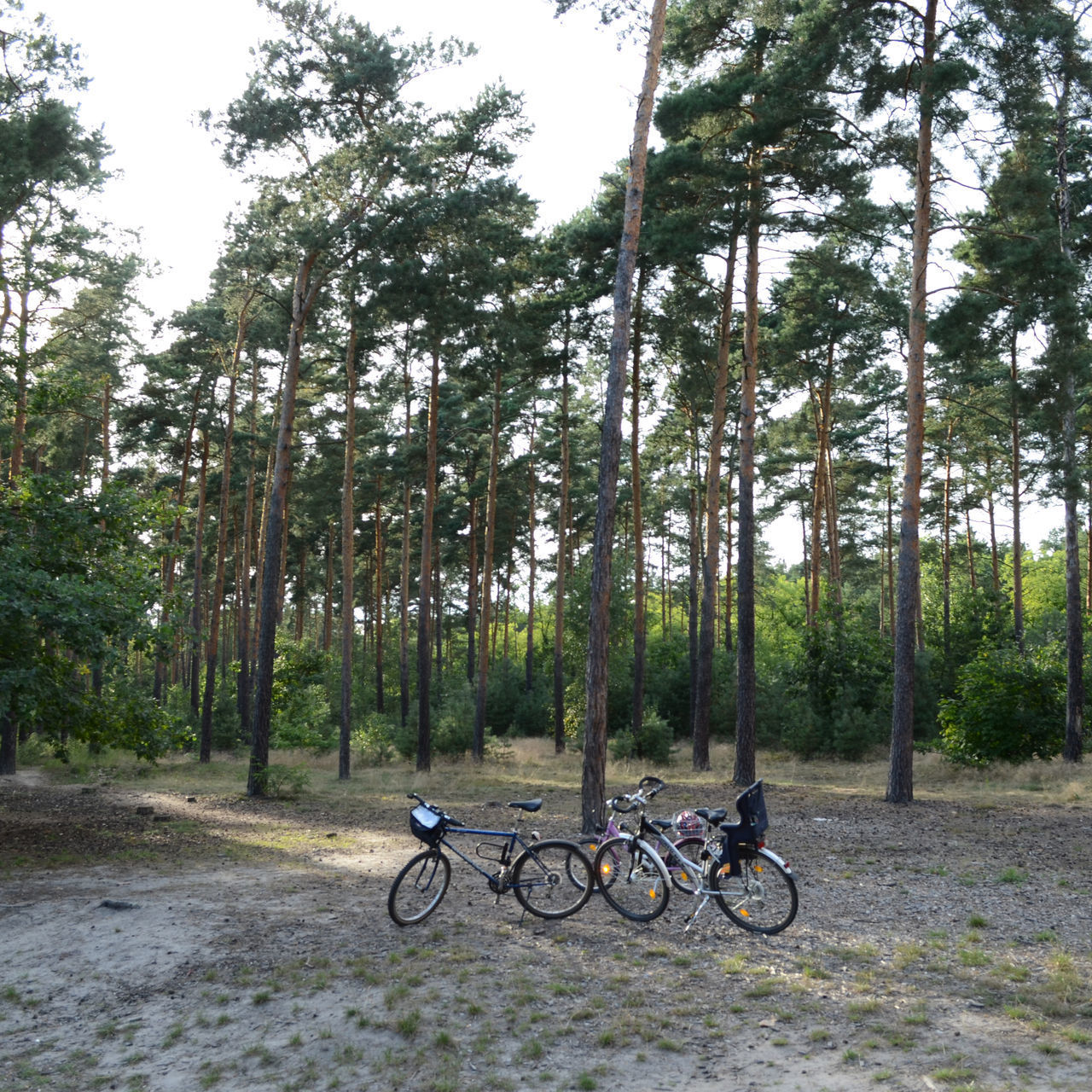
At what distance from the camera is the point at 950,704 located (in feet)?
61.9

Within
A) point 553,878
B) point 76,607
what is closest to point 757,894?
point 553,878

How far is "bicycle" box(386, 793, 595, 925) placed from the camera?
7352 millimetres

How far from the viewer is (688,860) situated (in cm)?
734

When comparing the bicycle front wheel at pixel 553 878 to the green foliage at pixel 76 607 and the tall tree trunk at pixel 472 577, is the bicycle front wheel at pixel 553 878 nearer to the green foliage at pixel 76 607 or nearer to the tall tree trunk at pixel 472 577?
the green foliage at pixel 76 607

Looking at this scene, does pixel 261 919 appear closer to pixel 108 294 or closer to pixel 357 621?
pixel 108 294

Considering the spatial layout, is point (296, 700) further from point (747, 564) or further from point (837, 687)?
point (747, 564)

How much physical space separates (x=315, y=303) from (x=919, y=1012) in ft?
60.0

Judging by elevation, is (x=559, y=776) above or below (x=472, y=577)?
below

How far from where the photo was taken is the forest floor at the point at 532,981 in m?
4.72

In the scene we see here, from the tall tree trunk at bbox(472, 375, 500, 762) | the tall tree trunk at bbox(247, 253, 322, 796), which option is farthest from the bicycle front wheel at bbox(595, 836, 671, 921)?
the tall tree trunk at bbox(472, 375, 500, 762)

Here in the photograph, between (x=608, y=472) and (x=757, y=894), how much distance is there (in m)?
5.78

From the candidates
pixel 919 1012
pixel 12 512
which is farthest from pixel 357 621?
pixel 919 1012

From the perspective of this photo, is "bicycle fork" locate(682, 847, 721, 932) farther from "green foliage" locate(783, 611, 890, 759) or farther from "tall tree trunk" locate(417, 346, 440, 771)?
"green foliage" locate(783, 611, 890, 759)

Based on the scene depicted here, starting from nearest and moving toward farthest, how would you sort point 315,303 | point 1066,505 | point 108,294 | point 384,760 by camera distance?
point 1066,505 → point 315,303 → point 108,294 → point 384,760
